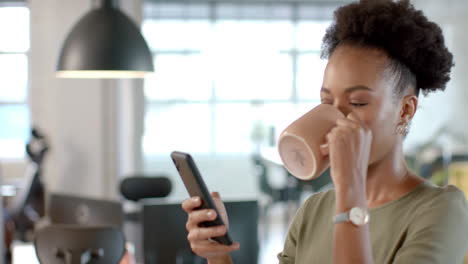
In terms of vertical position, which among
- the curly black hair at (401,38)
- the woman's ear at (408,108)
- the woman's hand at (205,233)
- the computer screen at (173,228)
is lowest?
the computer screen at (173,228)

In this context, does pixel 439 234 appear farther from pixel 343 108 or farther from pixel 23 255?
pixel 23 255

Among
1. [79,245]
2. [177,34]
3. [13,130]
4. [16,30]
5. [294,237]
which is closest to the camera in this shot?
[294,237]

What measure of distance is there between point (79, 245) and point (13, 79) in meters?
4.79

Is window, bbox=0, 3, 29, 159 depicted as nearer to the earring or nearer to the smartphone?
the smartphone

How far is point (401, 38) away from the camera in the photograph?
128 cm

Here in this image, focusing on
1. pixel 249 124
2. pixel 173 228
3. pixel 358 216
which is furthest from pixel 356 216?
pixel 249 124

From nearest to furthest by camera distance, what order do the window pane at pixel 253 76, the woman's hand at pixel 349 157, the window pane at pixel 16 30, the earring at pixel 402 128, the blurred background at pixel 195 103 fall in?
1. the woman's hand at pixel 349 157
2. the earring at pixel 402 128
3. the blurred background at pixel 195 103
4. the window pane at pixel 16 30
5. the window pane at pixel 253 76

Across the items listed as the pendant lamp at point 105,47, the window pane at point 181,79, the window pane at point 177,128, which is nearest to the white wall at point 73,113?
the window pane at point 177,128

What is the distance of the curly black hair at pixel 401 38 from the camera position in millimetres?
1287

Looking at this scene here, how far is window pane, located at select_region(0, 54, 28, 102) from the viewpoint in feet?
23.7

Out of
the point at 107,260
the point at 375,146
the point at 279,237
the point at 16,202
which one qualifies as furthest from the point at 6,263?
the point at 279,237

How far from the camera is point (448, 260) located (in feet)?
3.84

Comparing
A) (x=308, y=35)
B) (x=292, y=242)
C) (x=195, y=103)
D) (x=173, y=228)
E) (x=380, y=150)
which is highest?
(x=308, y=35)

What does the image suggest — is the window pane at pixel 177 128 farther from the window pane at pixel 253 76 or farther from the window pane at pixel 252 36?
the window pane at pixel 252 36
